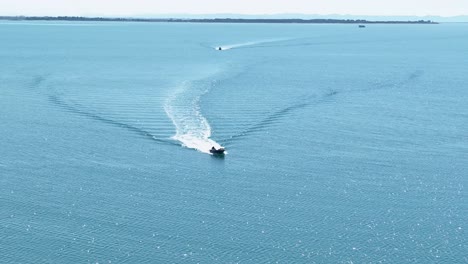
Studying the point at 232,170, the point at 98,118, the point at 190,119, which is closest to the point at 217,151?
the point at 232,170

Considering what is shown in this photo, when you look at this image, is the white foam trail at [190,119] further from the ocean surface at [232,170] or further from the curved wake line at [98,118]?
the curved wake line at [98,118]

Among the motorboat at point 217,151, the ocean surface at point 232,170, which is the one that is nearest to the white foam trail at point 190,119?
the ocean surface at point 232,170

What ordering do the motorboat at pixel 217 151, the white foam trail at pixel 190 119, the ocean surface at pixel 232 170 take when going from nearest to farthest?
1. the ocean surface at pixel 232 170
2. the motorboat at pixel 217 151
3. the white foam trail at pixel 190 119

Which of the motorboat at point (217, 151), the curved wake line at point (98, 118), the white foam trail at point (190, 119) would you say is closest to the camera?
the motorboat at point (217, 151)

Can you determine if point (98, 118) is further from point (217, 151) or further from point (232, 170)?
point (232, 170)

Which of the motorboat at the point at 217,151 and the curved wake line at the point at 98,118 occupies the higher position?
the motorboat at the point at 217,151

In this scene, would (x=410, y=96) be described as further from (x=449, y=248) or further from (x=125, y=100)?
(x=449, y=248)

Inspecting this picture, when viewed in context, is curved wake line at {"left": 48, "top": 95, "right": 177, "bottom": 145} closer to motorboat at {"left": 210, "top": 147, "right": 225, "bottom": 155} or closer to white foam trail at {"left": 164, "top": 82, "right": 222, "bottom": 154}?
white foam trail at {"left": 164, "top": 82, "right": 222, "bottom": 154}

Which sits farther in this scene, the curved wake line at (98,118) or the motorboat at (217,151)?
the curved wake line at (98,118)
